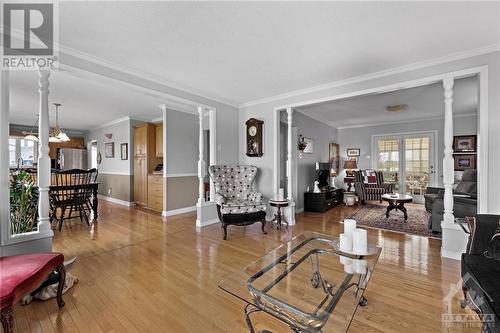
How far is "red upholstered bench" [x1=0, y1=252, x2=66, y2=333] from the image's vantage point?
4.33 feet

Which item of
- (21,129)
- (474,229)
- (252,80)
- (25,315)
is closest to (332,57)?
(252,80)

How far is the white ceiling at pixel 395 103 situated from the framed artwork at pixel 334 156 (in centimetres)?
74

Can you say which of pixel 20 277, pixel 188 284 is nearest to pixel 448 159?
pixel 188 284

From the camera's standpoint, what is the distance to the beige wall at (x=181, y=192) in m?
5.07

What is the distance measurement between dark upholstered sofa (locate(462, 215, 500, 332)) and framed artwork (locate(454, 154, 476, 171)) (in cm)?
A: 531

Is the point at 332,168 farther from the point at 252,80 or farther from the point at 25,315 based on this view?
the point at 25,315

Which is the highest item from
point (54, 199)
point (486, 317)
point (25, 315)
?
point (54, 199)

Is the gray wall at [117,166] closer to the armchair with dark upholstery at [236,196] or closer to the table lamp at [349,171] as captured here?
the armchair with dark upholstery at [236,196]

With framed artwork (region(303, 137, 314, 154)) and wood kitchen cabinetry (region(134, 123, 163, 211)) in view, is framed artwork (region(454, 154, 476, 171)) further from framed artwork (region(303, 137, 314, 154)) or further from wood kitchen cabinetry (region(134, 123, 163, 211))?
wood kitchen cabinetry (region(134, 123, 163, 211))

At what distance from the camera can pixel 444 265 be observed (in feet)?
8.25

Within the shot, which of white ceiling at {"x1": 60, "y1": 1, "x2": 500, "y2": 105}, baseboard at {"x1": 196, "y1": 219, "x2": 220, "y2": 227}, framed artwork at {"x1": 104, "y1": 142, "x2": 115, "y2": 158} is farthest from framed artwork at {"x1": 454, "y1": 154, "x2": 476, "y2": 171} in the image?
framed artwork at {"x1": 104, "y1": 142, "x2": 115, "y2": 158}

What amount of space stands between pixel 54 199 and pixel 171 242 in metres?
2.39

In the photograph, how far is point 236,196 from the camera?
419 cm

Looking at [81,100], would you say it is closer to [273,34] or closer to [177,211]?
[177,211]
